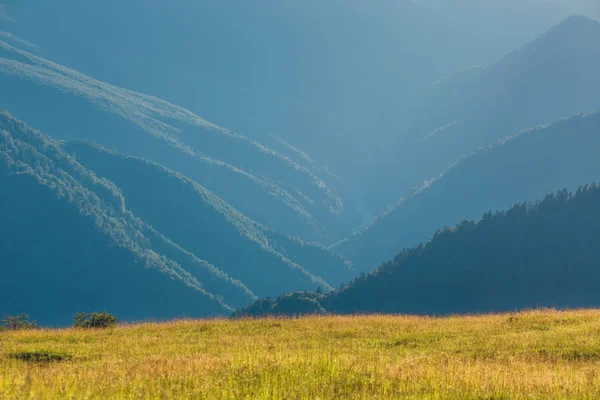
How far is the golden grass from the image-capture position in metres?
11.1

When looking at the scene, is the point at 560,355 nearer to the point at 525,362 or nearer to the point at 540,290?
the point at 525,362

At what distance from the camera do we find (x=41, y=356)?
18625 millimetres

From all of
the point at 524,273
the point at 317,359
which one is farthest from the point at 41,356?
the point at 524,273

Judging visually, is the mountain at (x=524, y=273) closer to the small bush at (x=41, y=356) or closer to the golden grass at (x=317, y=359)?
the golden grass at (x=317, y=359)

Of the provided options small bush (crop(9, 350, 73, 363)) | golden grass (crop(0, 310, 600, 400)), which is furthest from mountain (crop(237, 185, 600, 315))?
small bush (crop(9, 350, 73, 363))

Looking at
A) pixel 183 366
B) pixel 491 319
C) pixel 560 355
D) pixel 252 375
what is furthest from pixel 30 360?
pixel 491 319

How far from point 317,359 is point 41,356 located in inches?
354

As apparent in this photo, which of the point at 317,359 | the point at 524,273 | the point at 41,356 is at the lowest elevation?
the point at 317,359

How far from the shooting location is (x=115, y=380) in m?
11.9

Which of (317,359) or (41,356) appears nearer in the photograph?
(317,359)

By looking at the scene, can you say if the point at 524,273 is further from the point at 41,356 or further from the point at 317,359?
the point at 317,359

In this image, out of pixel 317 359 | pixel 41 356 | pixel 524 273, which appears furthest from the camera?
pixel 524 273

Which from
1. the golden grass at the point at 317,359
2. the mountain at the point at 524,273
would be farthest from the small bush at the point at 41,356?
the mountain at the point at 524,273

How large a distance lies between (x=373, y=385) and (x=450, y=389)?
1375 millimetres
